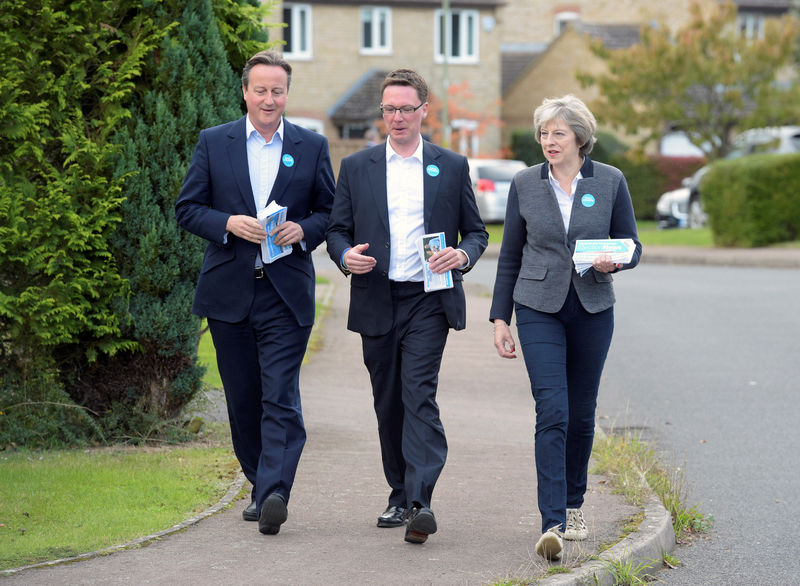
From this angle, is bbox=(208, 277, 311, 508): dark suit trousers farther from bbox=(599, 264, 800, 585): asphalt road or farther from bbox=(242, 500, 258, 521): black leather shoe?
bbox=(599, 264, 800, 585): asphalt road

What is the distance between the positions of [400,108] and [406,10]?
42181mm

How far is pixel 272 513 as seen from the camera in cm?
567

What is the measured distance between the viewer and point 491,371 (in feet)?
38.0

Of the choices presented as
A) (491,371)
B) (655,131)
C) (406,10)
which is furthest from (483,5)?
(491,371)

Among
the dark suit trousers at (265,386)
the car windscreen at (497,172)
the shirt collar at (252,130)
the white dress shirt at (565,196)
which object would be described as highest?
the shirt collar at (252,130)

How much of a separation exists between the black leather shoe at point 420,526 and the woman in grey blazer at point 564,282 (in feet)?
1.54

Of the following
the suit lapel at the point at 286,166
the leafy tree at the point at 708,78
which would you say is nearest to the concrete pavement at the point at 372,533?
the suit lapel at the point at 286,166

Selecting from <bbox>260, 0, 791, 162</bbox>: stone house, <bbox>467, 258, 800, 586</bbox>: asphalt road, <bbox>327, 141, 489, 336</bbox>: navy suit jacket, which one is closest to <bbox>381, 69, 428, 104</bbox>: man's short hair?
<bbox>327, 141, 489, 336</bbox>: navy suit jacket

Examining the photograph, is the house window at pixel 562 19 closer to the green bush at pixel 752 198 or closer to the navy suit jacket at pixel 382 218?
the green bush at pixel 752 198

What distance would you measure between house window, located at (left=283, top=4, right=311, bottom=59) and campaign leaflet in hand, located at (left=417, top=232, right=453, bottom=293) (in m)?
41.3

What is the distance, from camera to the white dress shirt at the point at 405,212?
582 cm

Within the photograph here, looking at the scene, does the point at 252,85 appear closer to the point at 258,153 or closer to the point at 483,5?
the point at 258,153

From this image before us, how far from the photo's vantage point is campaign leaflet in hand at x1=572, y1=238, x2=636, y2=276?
554 centimetres

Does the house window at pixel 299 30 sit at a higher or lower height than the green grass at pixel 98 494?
higher
